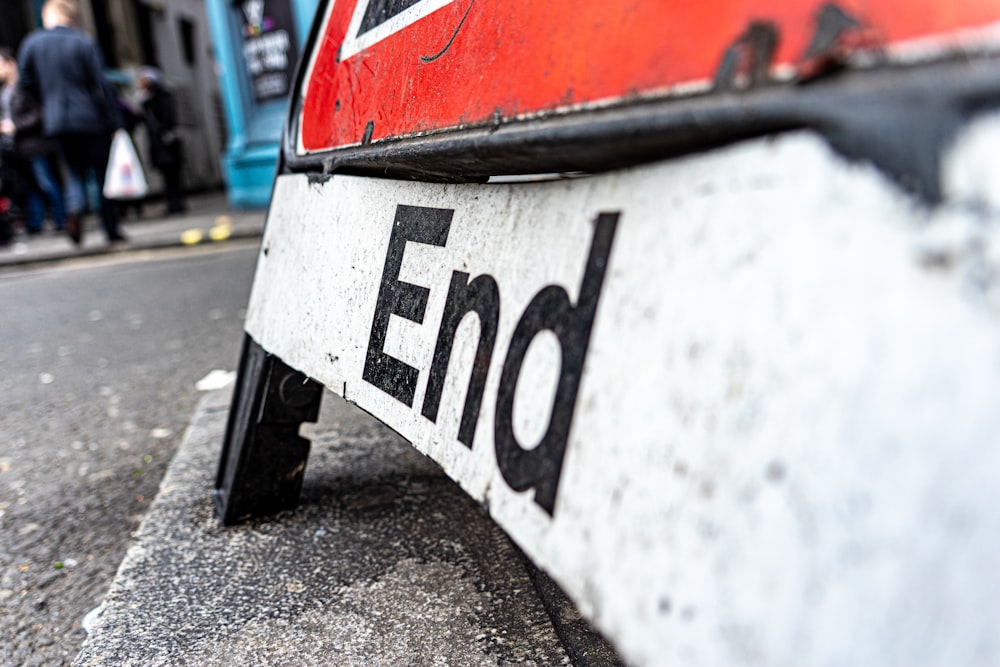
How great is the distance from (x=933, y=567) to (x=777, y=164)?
0.24 m

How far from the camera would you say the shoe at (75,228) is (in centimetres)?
679

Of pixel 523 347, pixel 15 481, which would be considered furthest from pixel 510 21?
pixel 15 481

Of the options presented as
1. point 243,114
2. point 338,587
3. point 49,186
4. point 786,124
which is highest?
point 243,114

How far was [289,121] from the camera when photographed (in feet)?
4.85

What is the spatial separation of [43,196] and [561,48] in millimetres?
9758

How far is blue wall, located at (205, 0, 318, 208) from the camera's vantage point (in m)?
8.59

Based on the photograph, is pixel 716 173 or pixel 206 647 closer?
pixel 716 173

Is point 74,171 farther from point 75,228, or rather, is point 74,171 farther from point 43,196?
point 43,196

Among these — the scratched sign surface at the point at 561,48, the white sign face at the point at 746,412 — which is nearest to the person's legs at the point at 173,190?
the scratched sign surface at the point at 561,48

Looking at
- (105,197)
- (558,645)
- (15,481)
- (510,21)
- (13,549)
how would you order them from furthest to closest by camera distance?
(105,197) < (15,481) < (13,549) < (558,645) < (510,21)

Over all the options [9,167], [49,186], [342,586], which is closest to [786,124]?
[342,586]

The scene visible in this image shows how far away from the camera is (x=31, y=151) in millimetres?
7609

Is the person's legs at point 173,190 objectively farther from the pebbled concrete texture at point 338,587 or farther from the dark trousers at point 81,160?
the pebbled concrete texture at point 338,587

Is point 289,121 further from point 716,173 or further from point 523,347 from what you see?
point 716,173
